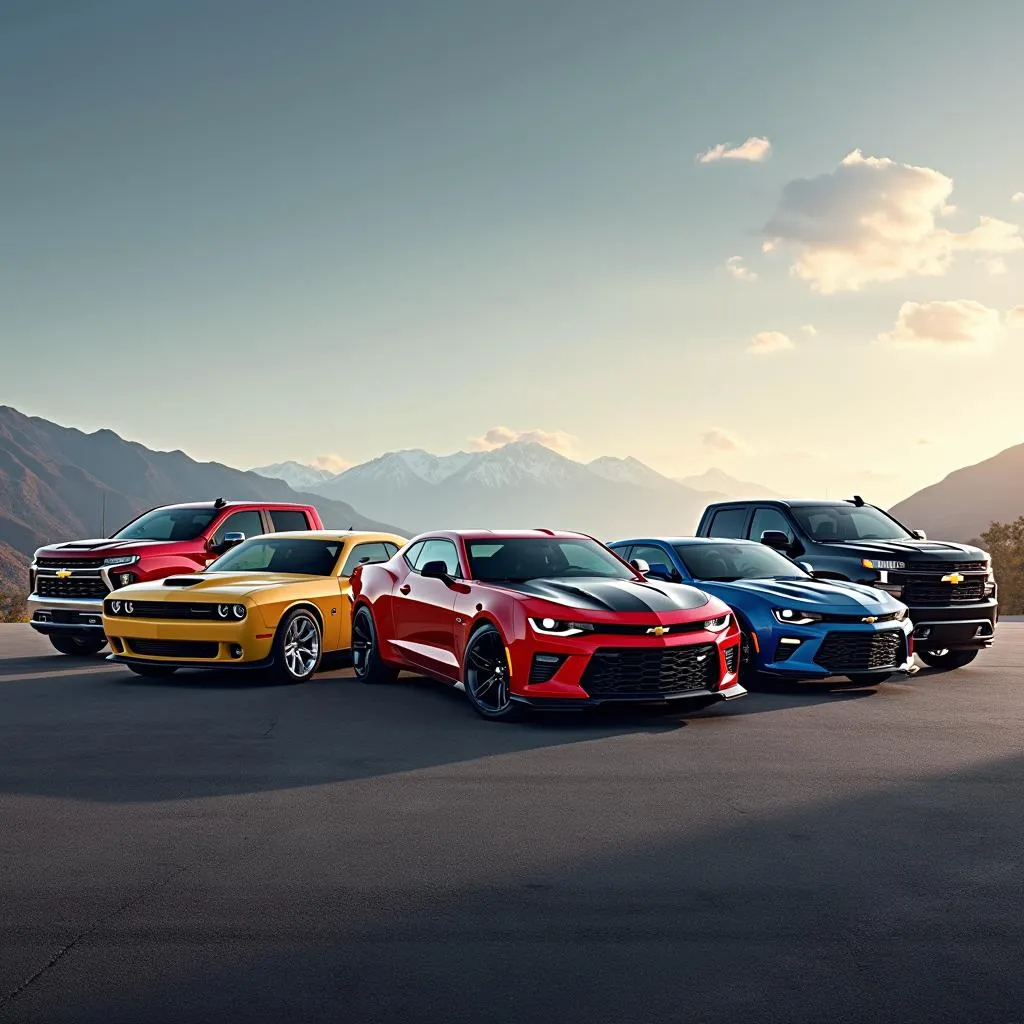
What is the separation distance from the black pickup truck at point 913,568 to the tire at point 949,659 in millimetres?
12

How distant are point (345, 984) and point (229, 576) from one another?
31.1 ft

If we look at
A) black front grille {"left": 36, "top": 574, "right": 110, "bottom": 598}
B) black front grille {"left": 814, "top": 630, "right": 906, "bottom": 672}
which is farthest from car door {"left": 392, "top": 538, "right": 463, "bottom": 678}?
black front grille {"left": 36, "top": 574, "right": 110, "bottom": 598}

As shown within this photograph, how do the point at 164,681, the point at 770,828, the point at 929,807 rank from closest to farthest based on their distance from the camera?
1. the point at 770,828
2. the point at 929,807
3. the point at 164,681

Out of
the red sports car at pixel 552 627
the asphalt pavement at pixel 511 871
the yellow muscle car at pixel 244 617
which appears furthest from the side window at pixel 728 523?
the asphalt pavement at pixel 511 871

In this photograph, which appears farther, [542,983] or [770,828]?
[770,828]

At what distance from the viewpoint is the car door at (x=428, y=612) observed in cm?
1077

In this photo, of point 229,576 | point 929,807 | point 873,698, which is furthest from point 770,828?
point 229,576

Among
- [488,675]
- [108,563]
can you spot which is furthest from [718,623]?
[108,563]

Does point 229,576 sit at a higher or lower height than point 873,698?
higher

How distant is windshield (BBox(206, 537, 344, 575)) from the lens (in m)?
13.6

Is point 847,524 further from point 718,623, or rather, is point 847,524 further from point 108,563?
point 108,563

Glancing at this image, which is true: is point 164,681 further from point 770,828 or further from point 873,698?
point 770,828

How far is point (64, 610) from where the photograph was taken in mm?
15055

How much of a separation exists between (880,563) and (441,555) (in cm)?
558
